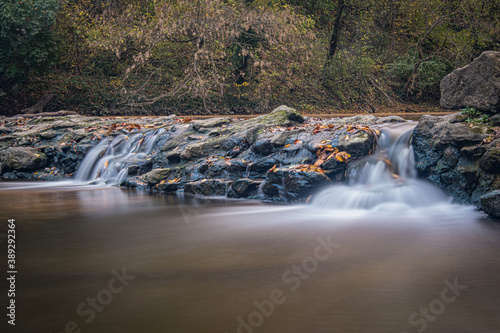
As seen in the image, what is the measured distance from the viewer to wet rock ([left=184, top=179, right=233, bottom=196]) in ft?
31.7

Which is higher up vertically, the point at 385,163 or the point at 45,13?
the point at 45,13

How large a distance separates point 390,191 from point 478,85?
2.52 metres

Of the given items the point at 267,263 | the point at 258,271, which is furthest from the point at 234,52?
the point at 258,271

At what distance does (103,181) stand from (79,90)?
47.0 feet

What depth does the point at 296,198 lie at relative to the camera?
28.0 ft

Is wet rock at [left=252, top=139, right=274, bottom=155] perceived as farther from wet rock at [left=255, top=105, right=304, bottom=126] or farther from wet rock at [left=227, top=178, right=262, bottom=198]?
wet rock at [left=255, top=105, right=304, bottom=126]

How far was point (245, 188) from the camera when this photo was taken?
927 cm

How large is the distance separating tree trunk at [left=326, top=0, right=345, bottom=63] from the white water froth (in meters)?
18.9

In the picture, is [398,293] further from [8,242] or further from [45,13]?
[45,13]

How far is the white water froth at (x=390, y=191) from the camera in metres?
7.51

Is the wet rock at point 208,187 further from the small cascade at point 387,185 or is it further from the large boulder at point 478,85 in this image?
the large boulder at point 478,85

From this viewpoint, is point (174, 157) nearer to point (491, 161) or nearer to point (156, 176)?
point (156, 176)

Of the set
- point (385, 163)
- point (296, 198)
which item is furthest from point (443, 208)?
point (296, 198)

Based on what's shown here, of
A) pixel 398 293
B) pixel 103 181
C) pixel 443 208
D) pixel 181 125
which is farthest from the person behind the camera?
pixel 181 125
